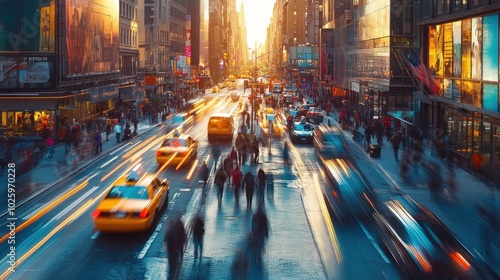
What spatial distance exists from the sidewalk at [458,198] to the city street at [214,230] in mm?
42

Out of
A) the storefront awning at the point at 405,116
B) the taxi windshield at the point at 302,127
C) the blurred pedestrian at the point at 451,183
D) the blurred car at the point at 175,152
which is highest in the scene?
the storefront awning at the point at 405,116

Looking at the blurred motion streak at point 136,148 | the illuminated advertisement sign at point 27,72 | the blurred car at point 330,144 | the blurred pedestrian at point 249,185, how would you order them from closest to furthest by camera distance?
the blurred pedestrian at point 249,185 → the blurred motion streak at point 136,148 → the blurred car at point 330,144 → the illuminated advertisement sign at point 27,72

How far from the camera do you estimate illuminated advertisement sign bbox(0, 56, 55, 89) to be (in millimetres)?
46156

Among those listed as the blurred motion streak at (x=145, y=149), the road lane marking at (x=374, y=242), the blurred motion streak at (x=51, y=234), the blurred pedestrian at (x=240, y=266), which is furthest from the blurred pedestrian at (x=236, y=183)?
the blurred motion streak at (x=145, y=149)

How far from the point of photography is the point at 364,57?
7188 cm

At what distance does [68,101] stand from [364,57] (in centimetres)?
3393

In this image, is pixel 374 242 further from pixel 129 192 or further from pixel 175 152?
pixel 175 152

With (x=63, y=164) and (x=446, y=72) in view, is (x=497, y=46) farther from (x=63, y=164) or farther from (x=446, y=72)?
(x=63, y=164)

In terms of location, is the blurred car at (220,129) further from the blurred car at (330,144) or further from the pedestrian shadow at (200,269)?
the pedestrian shadow at (200,269)

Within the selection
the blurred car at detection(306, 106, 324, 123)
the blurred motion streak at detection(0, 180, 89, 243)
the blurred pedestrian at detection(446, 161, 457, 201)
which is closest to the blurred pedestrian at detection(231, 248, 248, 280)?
the blurred motion streak at detection(0, 180, 89, 243)

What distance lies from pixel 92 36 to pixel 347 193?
38.4m

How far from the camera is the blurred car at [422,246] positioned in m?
15.8

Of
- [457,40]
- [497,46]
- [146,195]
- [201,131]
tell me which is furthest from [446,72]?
[146,195]

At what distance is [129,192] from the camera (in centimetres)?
1970
